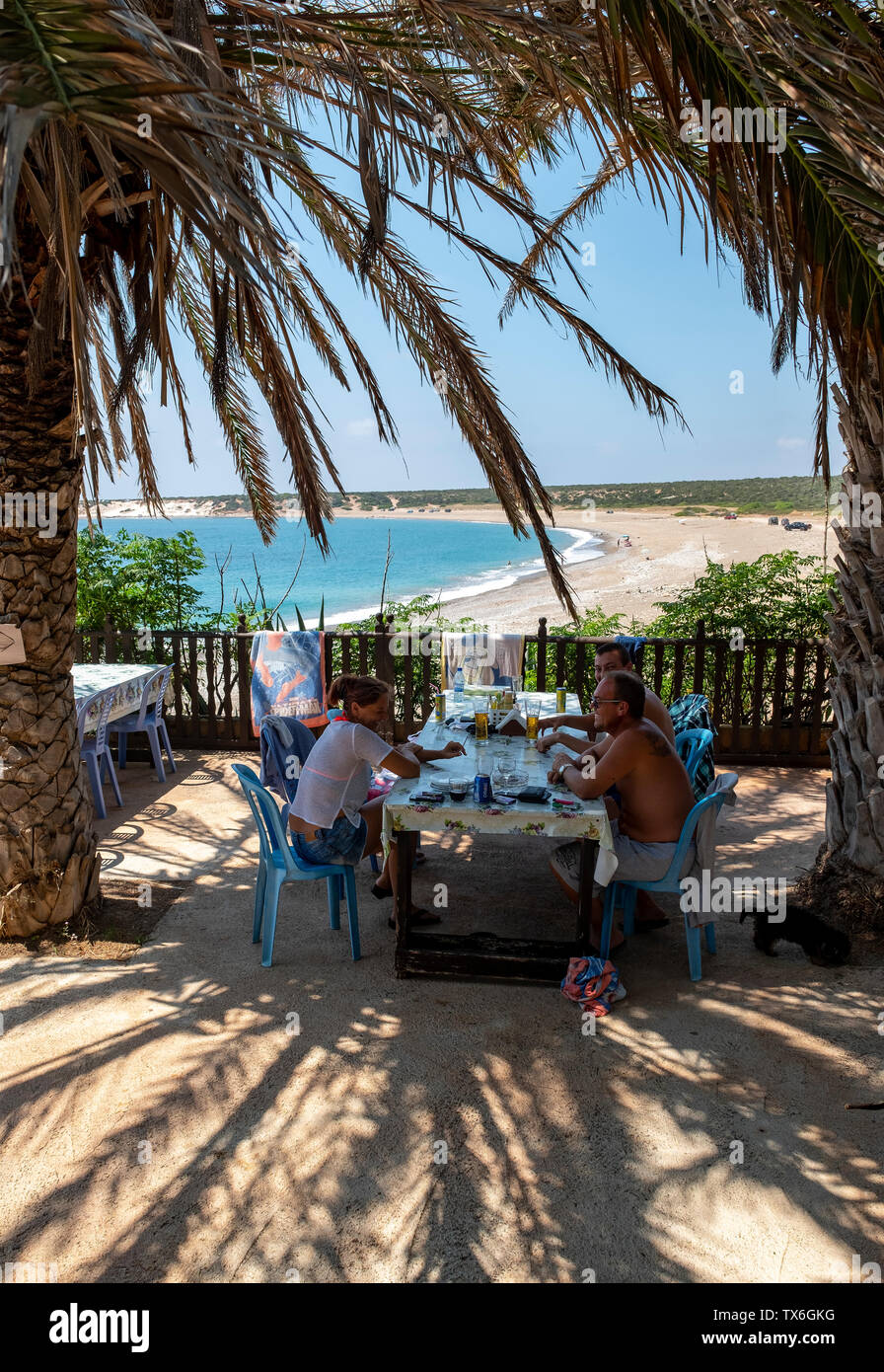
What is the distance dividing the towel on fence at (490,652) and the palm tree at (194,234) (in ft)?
5.15

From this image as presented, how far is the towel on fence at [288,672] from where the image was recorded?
304 inches

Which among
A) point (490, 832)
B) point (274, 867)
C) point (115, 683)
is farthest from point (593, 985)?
point (115, 683)

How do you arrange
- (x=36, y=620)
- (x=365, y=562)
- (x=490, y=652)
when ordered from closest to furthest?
(x=36, y=620)
(x=490, y=652)
(x=365, y=562)

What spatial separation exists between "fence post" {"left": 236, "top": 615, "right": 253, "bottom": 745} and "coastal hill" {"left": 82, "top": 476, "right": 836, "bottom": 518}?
6659cm

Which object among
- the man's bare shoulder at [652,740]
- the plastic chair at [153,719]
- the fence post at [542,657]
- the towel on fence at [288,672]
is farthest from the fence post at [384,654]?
the man's bare shoulder at [652,740]

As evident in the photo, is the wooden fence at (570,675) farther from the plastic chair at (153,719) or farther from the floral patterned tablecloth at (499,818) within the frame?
the floral patterned tablecloth at (499,818)

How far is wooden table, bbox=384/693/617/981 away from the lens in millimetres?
3984

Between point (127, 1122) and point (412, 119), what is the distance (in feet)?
15.4

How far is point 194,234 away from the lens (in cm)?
488

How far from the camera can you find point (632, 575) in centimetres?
4038

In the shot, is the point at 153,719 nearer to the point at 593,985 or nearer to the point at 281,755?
the point at 281,755

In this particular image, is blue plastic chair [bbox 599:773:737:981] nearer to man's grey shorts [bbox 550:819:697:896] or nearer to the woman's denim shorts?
man's grey shorts [bbox 550:819:697:896]

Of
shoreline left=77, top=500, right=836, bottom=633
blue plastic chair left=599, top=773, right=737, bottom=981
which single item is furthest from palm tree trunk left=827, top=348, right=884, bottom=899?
shoreline left=77, top=500, right=836, bottom=633

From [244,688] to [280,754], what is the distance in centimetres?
308
